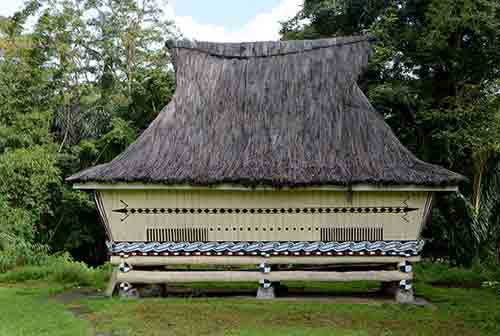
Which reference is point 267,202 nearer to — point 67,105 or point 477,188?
point 477,188

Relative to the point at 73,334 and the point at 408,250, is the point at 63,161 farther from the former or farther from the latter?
the point at 408,250

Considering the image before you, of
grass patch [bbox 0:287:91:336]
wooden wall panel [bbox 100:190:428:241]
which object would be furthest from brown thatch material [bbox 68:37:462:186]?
grass patch [bbox 0:287:91:336]

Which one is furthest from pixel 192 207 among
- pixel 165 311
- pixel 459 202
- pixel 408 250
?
pixel 459 202

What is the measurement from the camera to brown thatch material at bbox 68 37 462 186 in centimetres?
902

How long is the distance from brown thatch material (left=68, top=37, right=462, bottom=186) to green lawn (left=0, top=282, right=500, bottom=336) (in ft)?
7.22

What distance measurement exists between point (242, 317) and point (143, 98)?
494 inches

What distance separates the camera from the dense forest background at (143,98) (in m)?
13.5

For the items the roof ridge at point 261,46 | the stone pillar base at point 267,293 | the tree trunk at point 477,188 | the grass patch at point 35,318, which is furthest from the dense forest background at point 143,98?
the stone pillar base at point 267,293

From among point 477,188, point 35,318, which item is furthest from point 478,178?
point 35,318

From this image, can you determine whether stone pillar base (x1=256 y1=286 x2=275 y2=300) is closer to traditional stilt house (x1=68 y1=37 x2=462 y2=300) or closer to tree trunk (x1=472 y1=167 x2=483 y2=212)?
traditional stilt house (x1=68 y1=37 x2=462 y2=300)

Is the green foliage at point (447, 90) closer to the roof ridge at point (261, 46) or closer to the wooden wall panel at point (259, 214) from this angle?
the roof ridge at point (261, 46)

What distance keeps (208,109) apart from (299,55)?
2562 mm

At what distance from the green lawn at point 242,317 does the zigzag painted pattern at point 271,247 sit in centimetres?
95

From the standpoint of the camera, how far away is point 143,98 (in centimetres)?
1895
